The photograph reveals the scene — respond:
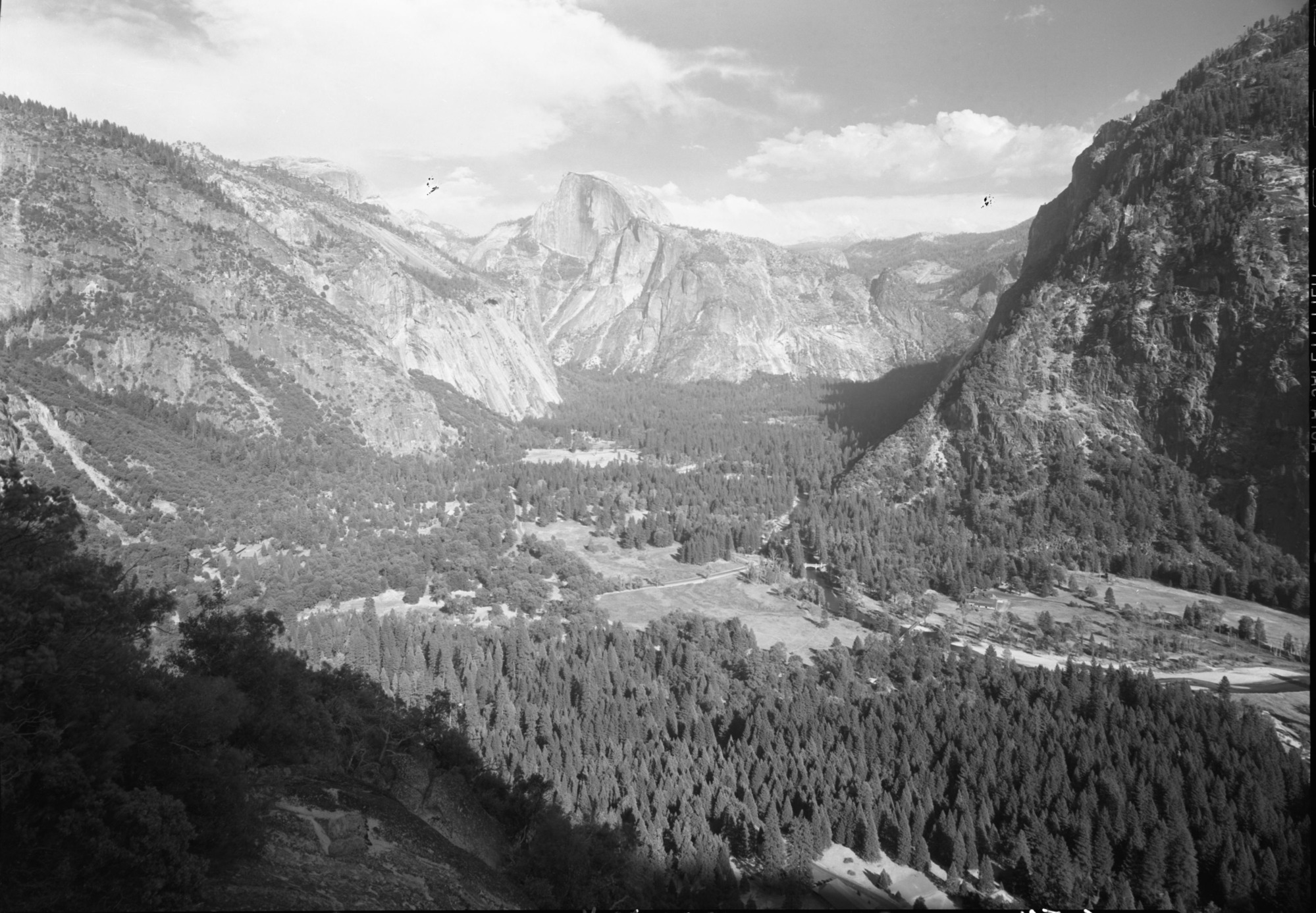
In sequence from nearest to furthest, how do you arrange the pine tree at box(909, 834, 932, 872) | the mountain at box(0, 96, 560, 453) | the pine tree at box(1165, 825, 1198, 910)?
the pine tree at box(1165, 825, 1198, 910) → the pine tree at box(909, 834, 932, 872) → the mountain at box(0, 96, 560, 453)

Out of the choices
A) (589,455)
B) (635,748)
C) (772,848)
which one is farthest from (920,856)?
(589,455)

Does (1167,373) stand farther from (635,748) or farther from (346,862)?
(346,862)

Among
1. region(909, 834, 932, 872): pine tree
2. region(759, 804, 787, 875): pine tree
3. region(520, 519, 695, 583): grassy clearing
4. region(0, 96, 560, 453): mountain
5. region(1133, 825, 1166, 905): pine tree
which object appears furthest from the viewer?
region(0, 96, 560, 453): mountain

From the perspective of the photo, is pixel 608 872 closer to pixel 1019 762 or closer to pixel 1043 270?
pixel 1019 762

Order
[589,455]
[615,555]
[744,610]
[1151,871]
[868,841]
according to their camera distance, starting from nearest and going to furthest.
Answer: [1151,871], [868,841], [744,610], [615,555], [589,455]

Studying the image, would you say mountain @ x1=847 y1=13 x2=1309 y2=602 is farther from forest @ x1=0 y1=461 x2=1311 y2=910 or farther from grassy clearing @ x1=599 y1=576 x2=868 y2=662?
forest @ x1=0 y1=461 x2=1311 y2=910

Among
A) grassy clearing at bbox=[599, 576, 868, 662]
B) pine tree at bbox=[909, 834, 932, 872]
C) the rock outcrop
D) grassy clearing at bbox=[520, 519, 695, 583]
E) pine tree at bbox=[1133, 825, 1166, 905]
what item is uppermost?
the rock outcrop

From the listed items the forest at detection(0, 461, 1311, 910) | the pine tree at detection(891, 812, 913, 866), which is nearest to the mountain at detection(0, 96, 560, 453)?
the forest at detection(0, 461, 1311, 910)
